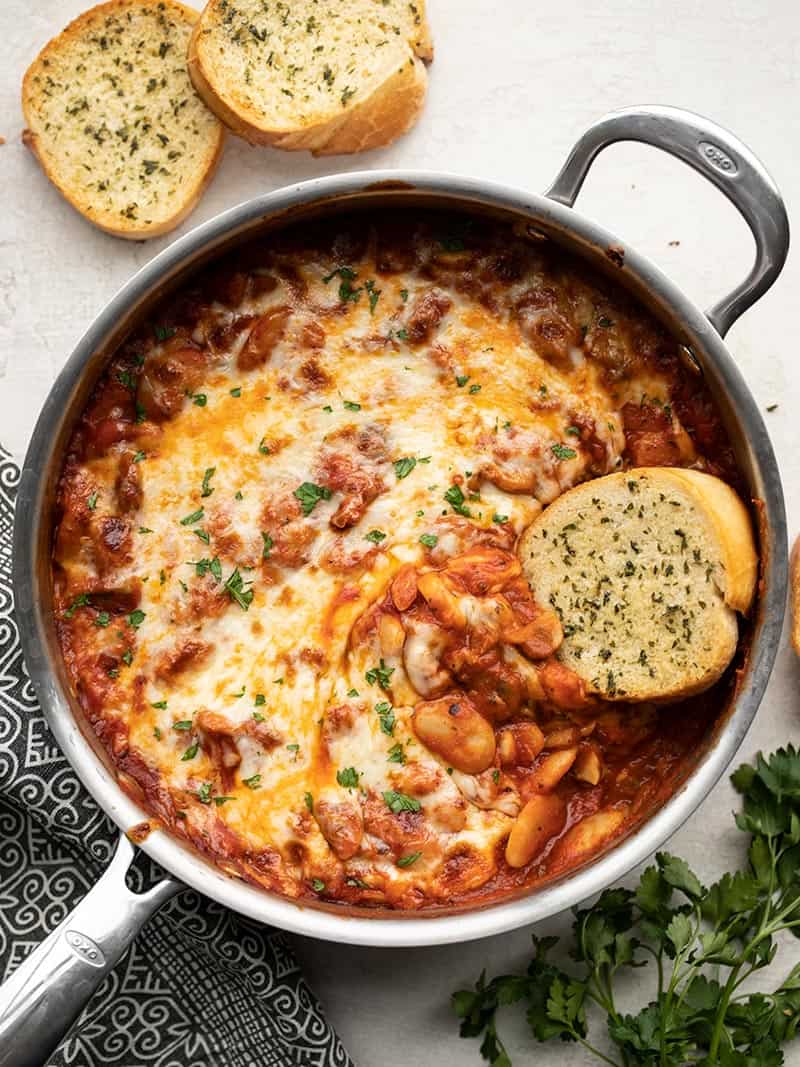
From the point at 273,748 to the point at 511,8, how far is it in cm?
257

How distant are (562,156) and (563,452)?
1.11 metres

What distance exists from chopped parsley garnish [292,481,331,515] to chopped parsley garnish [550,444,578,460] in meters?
0.68

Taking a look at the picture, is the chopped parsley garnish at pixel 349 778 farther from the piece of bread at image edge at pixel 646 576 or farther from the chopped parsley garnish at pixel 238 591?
the piece of bread at image edge at pixel 646 576

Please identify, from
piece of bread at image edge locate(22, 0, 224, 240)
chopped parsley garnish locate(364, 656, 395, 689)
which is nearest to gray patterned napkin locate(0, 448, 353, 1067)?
chopped parsley garnish locate(364, 656, 395, 689)

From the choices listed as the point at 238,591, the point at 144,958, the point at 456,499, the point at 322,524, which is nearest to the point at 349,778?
the point at 238,591

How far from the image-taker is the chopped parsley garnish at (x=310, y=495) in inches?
143

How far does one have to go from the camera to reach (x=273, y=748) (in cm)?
353

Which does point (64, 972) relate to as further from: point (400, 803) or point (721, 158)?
point (721, 158)

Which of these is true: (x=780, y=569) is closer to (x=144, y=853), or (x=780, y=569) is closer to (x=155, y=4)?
(x=144, y=853)

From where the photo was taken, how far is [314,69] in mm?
4031

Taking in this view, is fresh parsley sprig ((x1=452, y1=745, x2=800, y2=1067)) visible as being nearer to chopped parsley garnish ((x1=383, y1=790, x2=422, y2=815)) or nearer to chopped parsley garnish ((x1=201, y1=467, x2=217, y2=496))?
chopped parsley garnish ((x1=383, y1=790, x2=422, y2=815))

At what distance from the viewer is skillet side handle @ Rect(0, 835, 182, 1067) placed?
313 cm

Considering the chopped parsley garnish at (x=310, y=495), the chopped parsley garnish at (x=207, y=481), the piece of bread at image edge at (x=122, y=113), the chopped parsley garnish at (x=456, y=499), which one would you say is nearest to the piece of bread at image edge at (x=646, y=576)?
the chopped parsley garnish at (x=456, y=499)

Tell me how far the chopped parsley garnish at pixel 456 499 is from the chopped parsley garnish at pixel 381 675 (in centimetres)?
50
